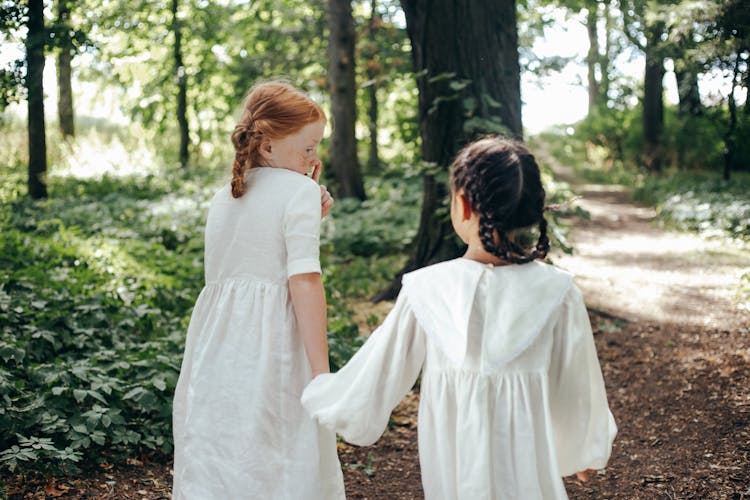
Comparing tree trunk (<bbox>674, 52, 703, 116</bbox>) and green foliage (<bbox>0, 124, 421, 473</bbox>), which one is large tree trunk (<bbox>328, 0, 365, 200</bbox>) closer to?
green foliage (<bbox>0, 124, 421, 473</bbox>)

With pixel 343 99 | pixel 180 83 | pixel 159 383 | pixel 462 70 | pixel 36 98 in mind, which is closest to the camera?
pixel 159 383

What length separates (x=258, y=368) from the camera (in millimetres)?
2205

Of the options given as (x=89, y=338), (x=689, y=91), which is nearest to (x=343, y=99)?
(x=689, y=91)

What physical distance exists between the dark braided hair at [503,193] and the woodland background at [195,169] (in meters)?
1.44

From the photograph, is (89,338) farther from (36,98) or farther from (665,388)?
(36,98)

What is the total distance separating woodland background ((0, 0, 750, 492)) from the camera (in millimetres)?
3652

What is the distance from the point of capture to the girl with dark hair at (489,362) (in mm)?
1890

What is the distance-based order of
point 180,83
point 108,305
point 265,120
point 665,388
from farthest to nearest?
1. point 180,83
2. point 108,305
3. point 665,388
4. point 265,120

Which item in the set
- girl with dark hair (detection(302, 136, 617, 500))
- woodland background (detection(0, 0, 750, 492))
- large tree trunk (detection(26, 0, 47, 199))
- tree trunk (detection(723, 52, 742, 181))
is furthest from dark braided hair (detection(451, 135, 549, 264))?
tree trunk (detection(723, 52, 742, 181))

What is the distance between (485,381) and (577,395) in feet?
0.98

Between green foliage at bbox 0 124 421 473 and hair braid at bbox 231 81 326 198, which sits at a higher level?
hair braid at bbox 231 81 326 198

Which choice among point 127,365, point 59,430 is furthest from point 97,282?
point 59,430

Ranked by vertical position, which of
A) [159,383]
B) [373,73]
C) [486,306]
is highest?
[373,73]

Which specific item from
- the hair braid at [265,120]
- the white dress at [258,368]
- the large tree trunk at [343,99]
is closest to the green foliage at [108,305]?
the large tree trunk at [343,99]
